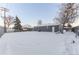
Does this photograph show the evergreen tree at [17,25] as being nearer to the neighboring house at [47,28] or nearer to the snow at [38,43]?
the snow at [38,43]

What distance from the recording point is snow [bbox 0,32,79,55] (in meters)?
2.73

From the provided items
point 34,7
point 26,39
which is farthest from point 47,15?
point 26,39

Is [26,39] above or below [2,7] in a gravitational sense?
below

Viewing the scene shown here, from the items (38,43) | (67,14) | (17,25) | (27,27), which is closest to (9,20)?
(17,25)

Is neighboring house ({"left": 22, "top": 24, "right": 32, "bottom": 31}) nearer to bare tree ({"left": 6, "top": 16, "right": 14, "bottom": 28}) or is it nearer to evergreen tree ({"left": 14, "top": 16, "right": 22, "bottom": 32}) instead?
evergreen tree ({"left": 14, "top": 16, "right": 22, "bottom": 32})

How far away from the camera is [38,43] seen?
9.02 feet

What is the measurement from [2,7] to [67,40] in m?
0.78

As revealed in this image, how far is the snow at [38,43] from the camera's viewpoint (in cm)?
273

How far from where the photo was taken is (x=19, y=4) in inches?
108

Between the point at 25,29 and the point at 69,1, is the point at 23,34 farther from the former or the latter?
the point at 69,1

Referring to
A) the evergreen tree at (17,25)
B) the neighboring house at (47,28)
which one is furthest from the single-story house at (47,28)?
the evergreen tree at (17,25)

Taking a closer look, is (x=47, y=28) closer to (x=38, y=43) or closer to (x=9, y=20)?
(x=38, y=43)

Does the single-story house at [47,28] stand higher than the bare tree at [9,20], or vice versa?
the bare tree at [9,20]
